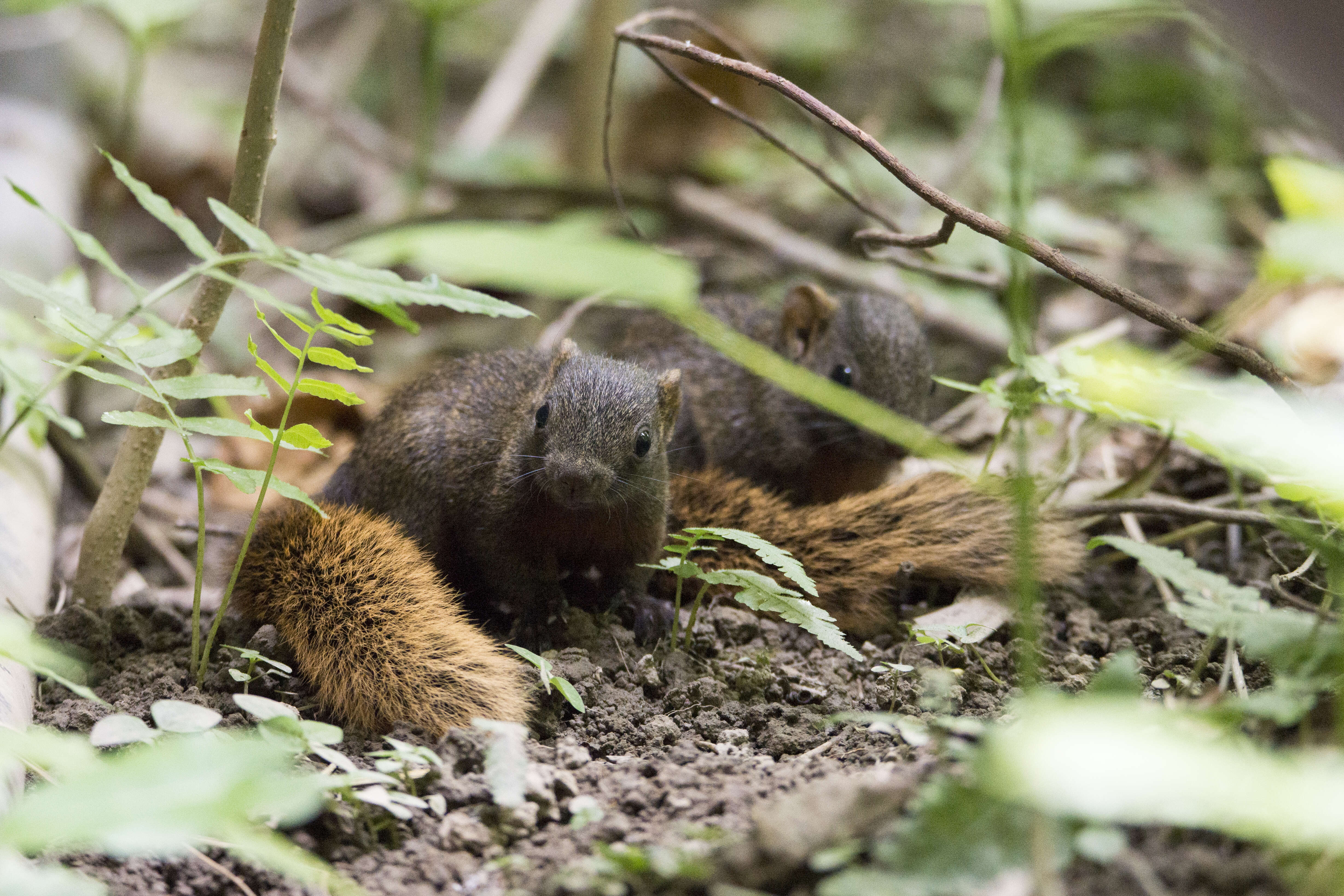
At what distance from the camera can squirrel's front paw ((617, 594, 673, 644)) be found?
142 inches

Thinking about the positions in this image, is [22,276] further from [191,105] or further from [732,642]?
[191,105]

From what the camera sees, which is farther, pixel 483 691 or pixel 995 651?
pixel 995 651

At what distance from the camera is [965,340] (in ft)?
19.6

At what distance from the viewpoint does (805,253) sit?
660 cm

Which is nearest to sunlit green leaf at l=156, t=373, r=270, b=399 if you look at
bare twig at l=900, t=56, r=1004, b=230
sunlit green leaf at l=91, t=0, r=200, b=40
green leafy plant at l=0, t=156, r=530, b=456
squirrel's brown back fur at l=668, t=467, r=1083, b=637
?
green leafy plant at l=0, t=156, r=530, b=456

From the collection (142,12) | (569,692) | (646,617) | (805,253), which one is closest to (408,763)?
(569,692)

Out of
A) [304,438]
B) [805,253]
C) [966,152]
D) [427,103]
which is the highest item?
[966,152]

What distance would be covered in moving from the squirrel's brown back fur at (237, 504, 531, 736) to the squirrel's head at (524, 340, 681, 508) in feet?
1.66

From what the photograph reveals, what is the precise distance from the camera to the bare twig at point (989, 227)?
2824 mm

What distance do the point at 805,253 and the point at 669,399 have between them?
2.81 meters

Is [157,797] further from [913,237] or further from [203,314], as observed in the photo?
[913,237]

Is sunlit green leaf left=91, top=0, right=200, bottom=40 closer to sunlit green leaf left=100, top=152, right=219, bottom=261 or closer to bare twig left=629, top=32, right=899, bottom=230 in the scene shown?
bare twig left=629, top=32, right=899, bottom=230

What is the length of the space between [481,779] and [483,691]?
1.09ft

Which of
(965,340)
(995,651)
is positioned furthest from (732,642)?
(965,340)
